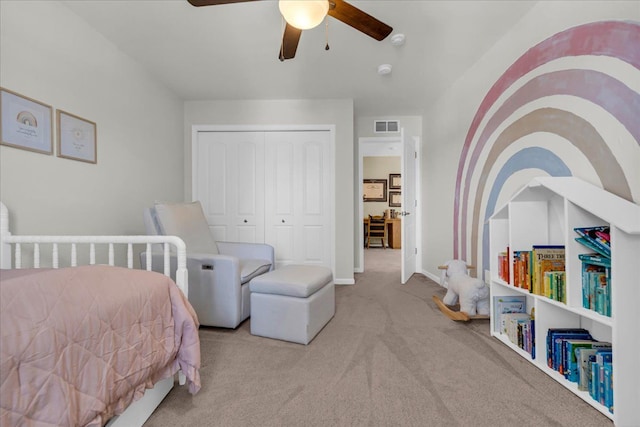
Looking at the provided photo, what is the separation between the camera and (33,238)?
1.52m

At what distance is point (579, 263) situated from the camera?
1373mm

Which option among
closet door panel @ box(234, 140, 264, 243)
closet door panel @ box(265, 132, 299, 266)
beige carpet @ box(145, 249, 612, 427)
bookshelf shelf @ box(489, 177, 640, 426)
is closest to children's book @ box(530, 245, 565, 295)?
bookshelf shelf @ box(489, 177, 640, 426)

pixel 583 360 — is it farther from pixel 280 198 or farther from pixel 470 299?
pixel 280 198

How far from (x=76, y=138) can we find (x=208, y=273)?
141 cm

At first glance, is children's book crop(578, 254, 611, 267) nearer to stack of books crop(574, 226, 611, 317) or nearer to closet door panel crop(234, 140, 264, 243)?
stack of books crop(574, 226, 611, 317)

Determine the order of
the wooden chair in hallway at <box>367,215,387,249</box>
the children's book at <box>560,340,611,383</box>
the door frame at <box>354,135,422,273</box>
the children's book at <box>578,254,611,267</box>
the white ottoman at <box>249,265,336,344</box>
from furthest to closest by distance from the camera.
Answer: the wooden chair in hallway at <box>367,215,387,249</box> < the door frame at <box>354,135,422,273</box> < the white ottoman at <box>249,265,336,344</box> < the children's book at <box>560,340,611,383</box> < the children's book at <box>578,254,611,267</box>

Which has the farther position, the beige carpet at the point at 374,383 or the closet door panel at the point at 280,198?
the closet door panel at the point at 280,198

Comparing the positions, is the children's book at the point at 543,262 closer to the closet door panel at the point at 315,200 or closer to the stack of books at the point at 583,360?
the stack of books at the point at 583,360

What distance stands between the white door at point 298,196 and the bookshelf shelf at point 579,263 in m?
2.06

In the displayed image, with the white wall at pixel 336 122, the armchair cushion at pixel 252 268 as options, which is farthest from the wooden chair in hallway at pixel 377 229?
the armchair cushion at pixel 252 268

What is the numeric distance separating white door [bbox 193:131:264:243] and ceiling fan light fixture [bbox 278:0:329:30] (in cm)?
244

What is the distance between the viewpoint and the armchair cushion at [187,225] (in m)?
2.32

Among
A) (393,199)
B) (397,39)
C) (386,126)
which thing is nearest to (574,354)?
(397,39)

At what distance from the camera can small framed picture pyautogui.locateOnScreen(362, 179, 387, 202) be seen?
7.78 metres
